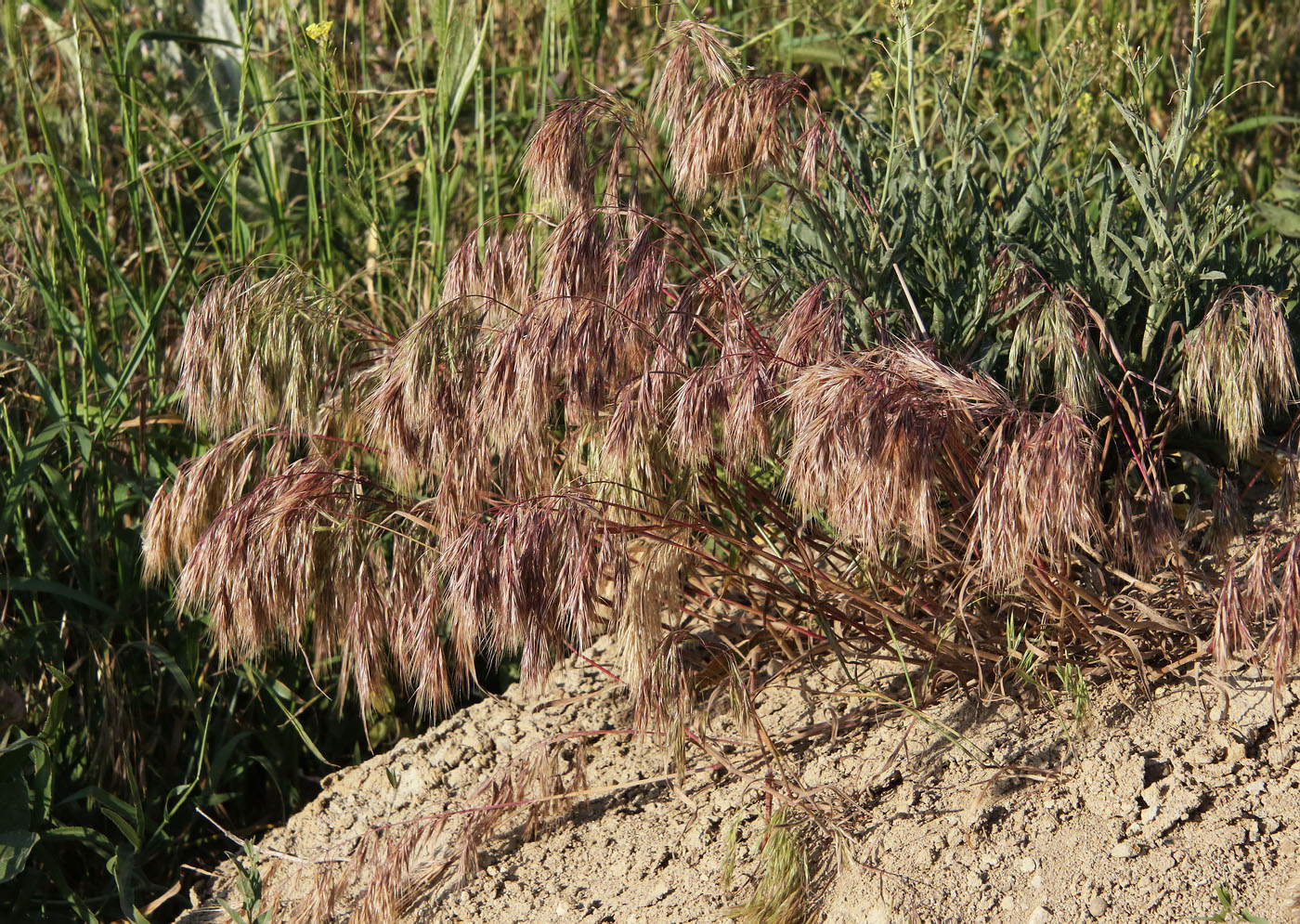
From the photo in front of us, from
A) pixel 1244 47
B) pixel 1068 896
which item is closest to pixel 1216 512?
pixel 1068 896

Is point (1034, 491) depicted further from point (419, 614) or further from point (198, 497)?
point (198, 497)

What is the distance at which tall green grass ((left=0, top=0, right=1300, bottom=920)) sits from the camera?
2516 millimetres

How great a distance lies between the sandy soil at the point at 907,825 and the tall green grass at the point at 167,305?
36cm

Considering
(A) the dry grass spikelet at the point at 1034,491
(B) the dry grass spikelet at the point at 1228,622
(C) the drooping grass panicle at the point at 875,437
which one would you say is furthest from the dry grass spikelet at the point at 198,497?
(B) the dry grass spikelet at the point at 1228,622

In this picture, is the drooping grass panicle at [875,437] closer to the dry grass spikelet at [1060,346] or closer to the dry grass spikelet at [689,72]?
the dry grass spikelet at [1060,346]

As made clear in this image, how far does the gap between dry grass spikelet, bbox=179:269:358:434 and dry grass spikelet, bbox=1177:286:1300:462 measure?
136 cm

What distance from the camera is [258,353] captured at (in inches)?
77.5

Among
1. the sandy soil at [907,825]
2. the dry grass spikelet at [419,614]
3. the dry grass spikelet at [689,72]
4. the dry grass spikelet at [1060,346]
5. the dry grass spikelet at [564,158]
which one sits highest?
the dry grass spikelet at [689,72]

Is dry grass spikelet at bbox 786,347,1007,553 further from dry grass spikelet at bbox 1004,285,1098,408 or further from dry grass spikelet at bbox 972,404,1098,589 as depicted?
dry grass spikelet at bbox 1004,285,1098,408

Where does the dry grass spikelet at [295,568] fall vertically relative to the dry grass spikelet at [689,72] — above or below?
below

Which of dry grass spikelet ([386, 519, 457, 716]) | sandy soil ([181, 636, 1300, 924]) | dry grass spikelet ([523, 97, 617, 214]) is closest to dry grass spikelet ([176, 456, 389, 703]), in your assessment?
dry grass spikelet ([386, 519, 457, 716])

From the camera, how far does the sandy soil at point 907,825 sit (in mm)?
1832

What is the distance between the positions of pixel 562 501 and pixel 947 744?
0.89 m

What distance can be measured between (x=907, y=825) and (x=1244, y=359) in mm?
893
